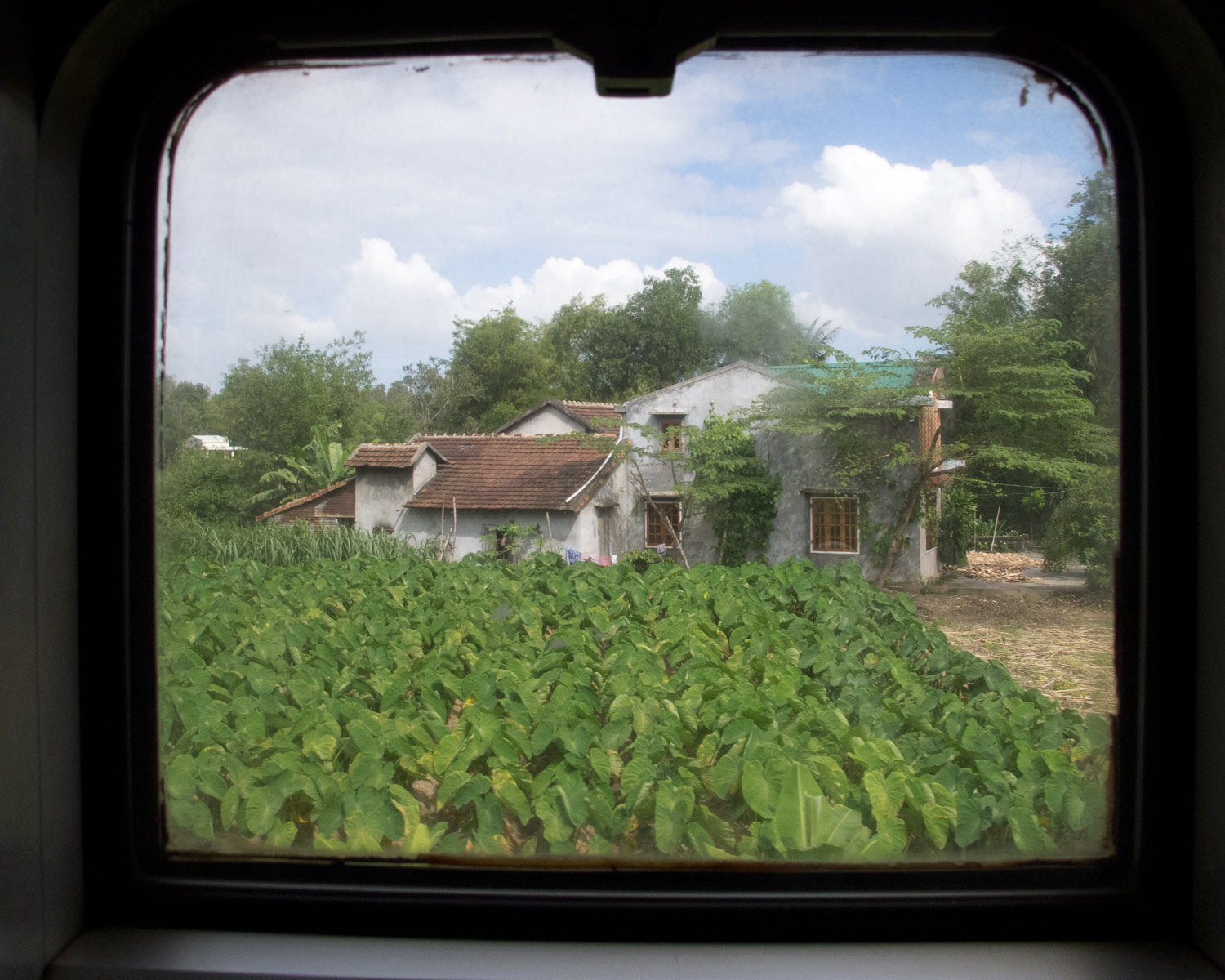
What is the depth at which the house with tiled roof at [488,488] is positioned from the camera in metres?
1.31

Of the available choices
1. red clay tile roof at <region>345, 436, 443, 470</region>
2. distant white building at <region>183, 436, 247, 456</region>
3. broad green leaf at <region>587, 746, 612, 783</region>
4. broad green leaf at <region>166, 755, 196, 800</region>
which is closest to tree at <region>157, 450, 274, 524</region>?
distant white building at <region>183, 436, 247, 456</region>

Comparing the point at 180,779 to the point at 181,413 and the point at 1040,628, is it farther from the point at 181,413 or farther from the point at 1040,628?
the point at 1040,628

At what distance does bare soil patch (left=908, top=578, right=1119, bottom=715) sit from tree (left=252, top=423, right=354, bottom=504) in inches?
40.2

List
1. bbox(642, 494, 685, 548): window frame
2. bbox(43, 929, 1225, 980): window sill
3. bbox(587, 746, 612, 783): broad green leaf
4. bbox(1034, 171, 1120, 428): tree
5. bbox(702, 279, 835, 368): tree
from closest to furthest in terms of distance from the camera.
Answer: bbox(43, 929, 1225, 980): window sill < bbox(1034, 171, 1120, 428): tree < bbox(702, 279, 835, 368): tree < bbox(587, 746, 612, 783): broad green leaf < bbox(642, 494, 685, 548): window frame

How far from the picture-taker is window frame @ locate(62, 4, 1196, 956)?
982 mm

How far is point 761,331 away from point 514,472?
53 cm

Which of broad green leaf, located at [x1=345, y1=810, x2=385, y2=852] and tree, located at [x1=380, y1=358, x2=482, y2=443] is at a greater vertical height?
tree, located at [x1=380, y1=358, x2=482, y2=443]

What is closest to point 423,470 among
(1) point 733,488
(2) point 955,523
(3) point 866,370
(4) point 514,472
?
(4) point 514,472

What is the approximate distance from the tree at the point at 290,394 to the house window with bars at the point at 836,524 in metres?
0.76

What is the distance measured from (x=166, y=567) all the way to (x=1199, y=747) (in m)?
1.49

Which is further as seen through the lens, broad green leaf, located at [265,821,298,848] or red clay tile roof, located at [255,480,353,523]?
red clay tile roof, located at [255,480,353,523]

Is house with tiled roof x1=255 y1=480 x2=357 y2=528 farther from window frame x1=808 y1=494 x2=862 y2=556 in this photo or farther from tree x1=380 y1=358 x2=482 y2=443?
window frame x1=808 y1=494 x2=862 y2=556

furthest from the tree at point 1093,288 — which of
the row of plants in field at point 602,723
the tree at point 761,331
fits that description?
the row of plants in field at point 602,723

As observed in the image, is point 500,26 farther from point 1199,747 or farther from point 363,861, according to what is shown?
point 1199,747
